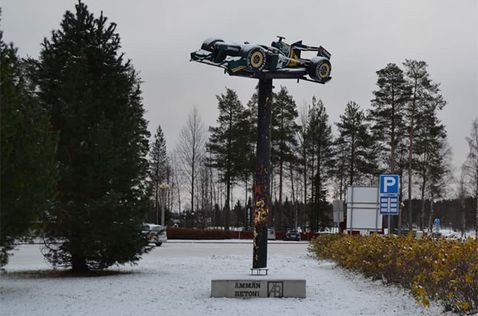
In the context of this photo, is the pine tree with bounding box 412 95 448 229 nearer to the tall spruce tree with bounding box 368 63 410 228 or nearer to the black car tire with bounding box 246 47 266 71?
the tall spruce tree with bounding box 368 63 410 228

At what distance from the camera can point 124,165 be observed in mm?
14367

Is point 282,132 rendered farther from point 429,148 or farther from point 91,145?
point 91,145

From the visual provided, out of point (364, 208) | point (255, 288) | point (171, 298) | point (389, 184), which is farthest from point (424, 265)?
point (364, 208)

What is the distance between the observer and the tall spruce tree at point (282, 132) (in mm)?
58531

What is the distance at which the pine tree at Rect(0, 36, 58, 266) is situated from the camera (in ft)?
34.4

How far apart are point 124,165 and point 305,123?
1944 inches

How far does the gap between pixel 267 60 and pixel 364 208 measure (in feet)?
32.0

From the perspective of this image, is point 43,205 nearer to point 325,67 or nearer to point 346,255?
point 325,67

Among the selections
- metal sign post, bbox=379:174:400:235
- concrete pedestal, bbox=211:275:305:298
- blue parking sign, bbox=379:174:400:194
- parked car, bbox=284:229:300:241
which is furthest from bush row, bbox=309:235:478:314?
parked car, bbox=284:229:300:241

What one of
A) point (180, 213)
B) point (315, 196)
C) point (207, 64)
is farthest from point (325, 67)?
point (180, 213)

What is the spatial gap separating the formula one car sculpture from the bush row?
448 centimetres

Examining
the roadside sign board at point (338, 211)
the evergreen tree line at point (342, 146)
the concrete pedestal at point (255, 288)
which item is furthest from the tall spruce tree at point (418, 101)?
the concrete pedestal at point (255, 288)

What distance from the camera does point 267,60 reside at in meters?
14.1

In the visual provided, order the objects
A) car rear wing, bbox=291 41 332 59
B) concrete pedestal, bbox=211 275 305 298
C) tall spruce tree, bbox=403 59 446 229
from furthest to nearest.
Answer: tall spruce tree, bbox=403 59 446 229, car rear wing, bbox=291 41 332 59, concrete pedestal, bbox=211 275 305 298
